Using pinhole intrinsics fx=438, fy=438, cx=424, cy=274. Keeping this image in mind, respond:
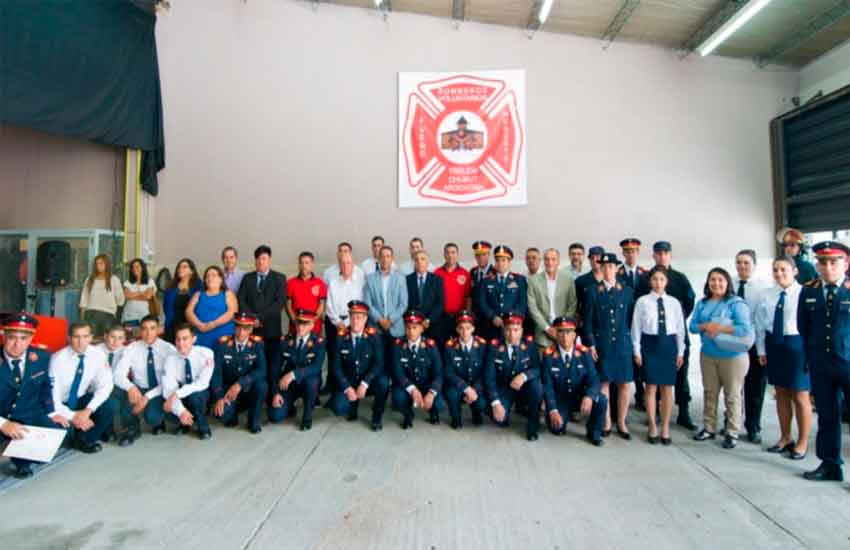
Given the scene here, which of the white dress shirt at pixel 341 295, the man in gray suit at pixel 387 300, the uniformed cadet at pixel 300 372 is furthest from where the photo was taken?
the white dress shirt at pixel 341 295

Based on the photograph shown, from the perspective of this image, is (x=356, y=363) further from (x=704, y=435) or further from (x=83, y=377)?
(x=704, y=435)

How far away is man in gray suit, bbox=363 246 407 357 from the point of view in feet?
14.1

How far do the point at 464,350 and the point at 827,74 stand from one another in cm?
567

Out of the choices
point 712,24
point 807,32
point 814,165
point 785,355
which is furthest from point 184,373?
point 807,32

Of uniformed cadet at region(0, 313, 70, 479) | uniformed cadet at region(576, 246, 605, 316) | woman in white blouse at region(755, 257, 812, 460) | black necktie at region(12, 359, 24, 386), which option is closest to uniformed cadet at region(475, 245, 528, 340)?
uniformed cadet at region(576, 246, 605, 316)

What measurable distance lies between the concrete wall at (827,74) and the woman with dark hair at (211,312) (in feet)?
23.4

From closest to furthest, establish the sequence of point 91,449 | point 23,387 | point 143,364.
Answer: point 23,387, point 91,449, point 143,364

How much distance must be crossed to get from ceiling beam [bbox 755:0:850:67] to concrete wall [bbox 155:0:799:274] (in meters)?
0.24

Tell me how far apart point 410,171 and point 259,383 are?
345cm

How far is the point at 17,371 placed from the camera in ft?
9.67

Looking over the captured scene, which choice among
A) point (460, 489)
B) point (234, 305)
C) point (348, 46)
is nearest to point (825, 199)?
point (460, 489)

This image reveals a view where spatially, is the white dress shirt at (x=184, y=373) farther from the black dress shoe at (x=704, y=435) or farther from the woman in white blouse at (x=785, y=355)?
the woman in white blouse at (x=785, y=355)

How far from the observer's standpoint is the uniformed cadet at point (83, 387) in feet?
10.4

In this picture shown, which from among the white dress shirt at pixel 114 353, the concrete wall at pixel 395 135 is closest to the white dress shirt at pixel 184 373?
the white dress shirt at pixel 114 353
